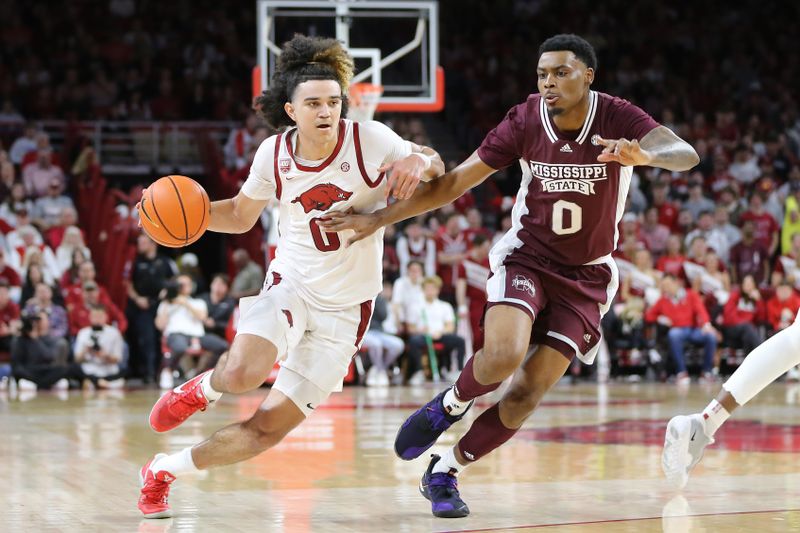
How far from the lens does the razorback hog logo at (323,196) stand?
18.2ft

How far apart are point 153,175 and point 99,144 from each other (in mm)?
916

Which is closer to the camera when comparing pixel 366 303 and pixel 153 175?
pixel 366 303

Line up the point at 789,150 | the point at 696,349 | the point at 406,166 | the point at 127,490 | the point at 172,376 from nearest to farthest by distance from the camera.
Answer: the point at 406,166
the point at 127,490
the point at 172,376
the point at 696,349
the point at 789,150

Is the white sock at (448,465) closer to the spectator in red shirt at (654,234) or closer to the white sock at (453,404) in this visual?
the white sock at (453,404)

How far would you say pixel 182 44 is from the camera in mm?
20781

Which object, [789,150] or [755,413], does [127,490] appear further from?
[789,150]

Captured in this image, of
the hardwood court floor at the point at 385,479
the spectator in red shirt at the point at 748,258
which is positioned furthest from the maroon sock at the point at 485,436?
the spectator in red shirt at the point at 748,258

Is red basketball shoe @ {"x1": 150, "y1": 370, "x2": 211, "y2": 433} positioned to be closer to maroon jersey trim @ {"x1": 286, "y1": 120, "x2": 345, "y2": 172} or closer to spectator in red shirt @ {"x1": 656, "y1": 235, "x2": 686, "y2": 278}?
maroon jersey trim @ {"x1": 286, "y1": 120, "x2": 345, "y2": 172}

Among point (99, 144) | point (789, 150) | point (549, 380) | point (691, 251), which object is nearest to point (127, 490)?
→ point (549, 380)

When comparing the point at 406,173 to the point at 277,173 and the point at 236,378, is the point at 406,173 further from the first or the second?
the point at 236,378

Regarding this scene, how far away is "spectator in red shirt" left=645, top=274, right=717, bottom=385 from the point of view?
14.8 meters

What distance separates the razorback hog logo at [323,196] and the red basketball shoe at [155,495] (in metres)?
1.35

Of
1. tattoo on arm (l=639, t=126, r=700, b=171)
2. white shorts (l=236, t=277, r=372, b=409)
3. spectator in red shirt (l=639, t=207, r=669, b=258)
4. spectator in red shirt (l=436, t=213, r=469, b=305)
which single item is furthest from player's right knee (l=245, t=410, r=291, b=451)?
spectator in red shirt (l=639, t=207, r=669, b=258)

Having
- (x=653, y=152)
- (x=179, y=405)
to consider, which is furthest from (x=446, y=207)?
(x=179, y=405)
